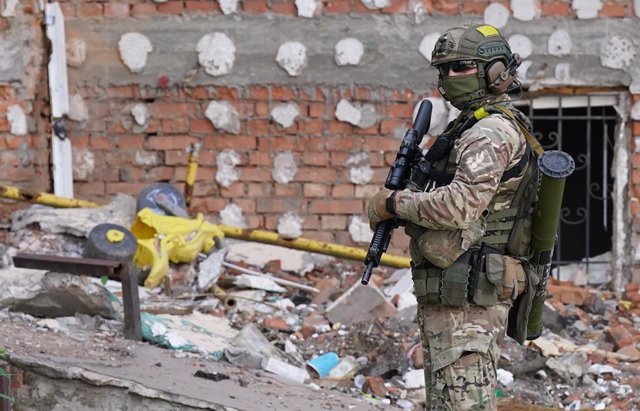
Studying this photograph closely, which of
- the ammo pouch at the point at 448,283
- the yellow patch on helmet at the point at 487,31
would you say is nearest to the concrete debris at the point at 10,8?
the yellow patch on helmet at the point at 487,31

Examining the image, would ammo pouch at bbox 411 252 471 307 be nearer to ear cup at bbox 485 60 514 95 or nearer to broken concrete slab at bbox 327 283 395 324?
ear cup at bbox 485 60 514 95

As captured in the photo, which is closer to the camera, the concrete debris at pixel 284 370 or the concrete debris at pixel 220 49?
the concrete debris at pixel 284 370

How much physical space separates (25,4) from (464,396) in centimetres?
523

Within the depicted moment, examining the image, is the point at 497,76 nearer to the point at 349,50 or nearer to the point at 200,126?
the point at 349,50

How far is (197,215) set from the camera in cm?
796

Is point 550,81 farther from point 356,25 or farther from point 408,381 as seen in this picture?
point 408,381

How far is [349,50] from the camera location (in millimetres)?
8062

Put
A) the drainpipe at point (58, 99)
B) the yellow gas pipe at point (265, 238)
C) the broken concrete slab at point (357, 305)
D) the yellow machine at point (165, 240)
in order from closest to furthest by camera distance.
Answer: the broken concrete slab at point (357, 305)
the yellow machine at point (165, 240)
the yellow gas pipe at point (265, 238)
the drainpipe at point (58, 99)

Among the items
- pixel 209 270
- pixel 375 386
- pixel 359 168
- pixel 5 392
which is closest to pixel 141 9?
pixel 359 168

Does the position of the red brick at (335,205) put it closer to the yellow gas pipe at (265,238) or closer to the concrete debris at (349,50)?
the yellow gas pipe at (265,238)

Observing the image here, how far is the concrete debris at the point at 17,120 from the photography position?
804cm

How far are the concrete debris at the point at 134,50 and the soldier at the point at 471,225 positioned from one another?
420 centimetres

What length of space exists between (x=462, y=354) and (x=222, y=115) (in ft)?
14.2

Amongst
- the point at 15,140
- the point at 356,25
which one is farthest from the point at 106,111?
the point at 356,25
